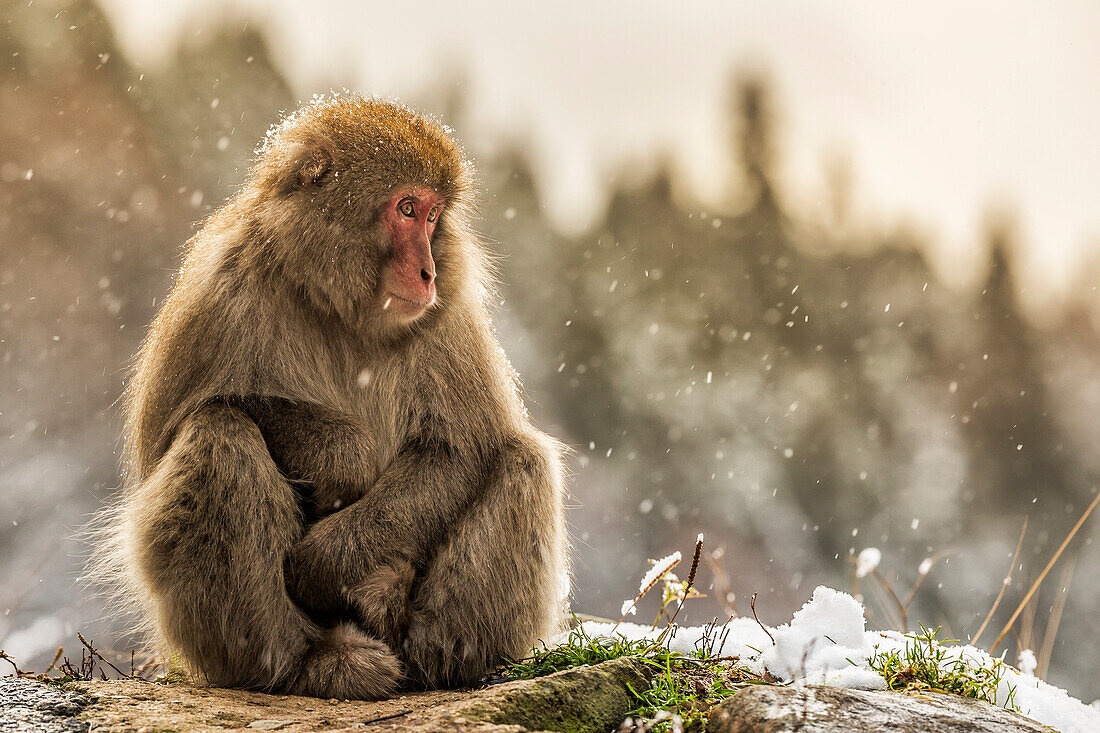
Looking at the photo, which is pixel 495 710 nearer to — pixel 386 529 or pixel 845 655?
pixel 386 529

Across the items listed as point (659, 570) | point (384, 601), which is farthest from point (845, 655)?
point (384, 601)

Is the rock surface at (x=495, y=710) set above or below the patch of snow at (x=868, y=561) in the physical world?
below

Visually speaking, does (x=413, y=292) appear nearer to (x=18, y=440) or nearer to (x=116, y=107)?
(x=18, y=440)

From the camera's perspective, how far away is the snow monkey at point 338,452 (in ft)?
9.21

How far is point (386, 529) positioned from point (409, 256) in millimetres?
921

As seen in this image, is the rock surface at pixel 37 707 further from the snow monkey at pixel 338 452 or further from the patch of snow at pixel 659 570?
the patch of snow at pixel 659 570

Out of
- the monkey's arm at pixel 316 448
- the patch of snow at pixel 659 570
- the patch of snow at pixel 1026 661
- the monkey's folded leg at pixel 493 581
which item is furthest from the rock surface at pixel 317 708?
the patch of snow at pixel 1026 661

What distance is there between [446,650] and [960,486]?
18645 mm

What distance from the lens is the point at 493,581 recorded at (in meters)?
3.01

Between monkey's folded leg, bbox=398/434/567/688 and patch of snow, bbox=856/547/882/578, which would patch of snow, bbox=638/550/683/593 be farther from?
patch of snow, bbox=856/547/882/578

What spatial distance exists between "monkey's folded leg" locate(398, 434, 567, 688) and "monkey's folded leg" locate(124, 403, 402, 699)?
0.61 ft

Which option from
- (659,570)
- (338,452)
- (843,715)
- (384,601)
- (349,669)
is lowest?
(843,715)

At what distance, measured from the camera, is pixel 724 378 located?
19.1m

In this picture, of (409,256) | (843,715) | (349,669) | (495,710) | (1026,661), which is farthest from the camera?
(409,256)
